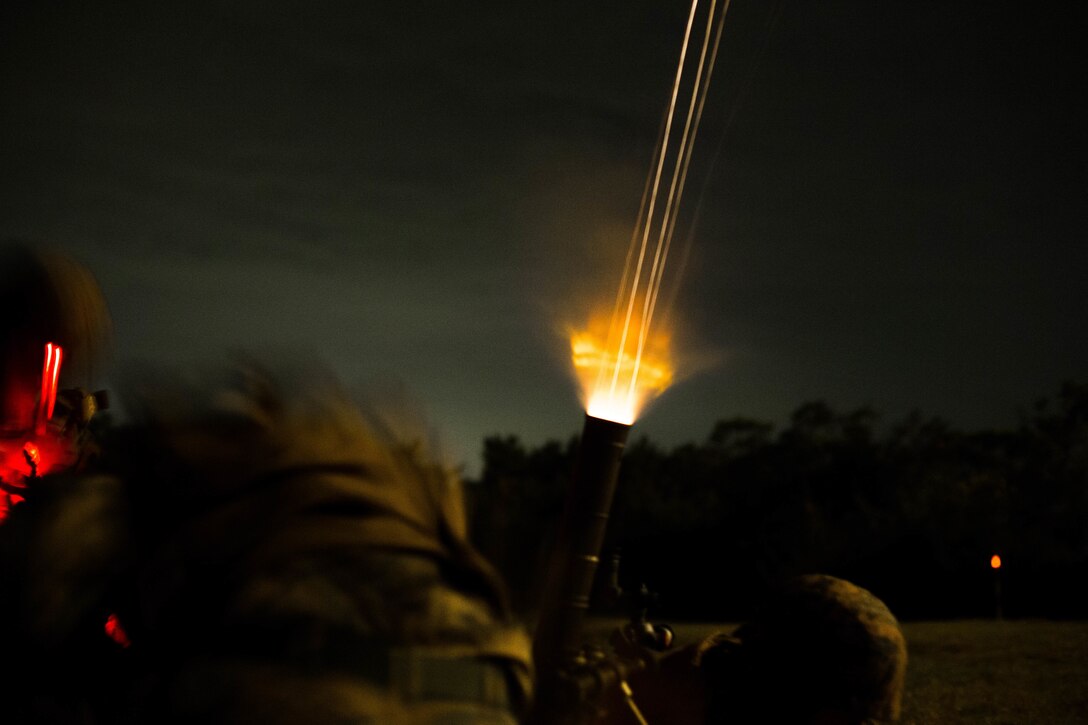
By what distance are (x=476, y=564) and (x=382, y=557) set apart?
108 millimetres

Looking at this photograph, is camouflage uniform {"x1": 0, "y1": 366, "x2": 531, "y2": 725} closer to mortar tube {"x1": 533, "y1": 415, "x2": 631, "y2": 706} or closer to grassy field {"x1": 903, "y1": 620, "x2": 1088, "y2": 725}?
mortar tube {"x1": 533, "y1": 415, "x2": 631, "y2": 706}

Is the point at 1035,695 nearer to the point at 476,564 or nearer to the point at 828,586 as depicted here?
the point at 828,586

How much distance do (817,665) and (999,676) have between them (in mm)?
3322

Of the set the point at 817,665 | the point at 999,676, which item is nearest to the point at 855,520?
the point at 999,676

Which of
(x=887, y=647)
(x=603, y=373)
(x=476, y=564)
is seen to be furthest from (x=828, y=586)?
(x=476, y=564)

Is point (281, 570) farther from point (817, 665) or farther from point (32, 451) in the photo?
point (817, 665)

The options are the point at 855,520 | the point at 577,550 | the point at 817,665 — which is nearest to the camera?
the point at 577,550

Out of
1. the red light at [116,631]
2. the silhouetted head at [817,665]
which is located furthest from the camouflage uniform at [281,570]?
the silhouetted head at [817,665]

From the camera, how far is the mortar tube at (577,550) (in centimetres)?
142

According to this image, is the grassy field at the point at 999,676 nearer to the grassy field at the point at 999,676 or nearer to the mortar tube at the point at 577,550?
the grassy field at the point at 999,676

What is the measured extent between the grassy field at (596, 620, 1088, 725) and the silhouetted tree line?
0.94m

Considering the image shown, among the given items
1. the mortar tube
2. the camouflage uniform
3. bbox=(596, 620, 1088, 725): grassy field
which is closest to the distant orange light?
the camouflage uniform

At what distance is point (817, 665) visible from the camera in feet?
7.14

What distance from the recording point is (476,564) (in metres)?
0.97
